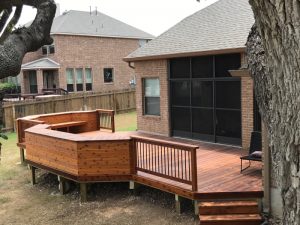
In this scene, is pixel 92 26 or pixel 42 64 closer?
pixel 42 64

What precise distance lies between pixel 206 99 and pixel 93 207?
533 cm

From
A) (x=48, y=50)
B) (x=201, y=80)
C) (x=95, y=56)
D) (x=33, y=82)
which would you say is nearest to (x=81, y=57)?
(x=95, y=56)

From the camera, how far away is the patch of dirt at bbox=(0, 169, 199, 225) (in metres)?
8.27

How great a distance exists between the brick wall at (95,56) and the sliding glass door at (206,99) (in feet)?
65.1

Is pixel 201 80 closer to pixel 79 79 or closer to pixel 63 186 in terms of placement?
pixel 63 186

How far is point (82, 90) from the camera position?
108ft

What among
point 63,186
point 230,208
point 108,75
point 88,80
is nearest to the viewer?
point 230,208

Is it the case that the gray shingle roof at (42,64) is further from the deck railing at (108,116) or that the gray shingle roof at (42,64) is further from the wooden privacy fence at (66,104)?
the deck railing at (108,116)

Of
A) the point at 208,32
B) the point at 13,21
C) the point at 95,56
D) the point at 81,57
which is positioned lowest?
the point at 13,21

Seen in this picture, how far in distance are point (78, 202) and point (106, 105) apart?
1652 centimetres

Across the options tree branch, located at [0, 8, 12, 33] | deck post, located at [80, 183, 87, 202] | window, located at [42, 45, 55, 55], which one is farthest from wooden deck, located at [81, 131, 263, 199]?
window, located at [42, 45, 55, 55]

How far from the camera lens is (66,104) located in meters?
23.3

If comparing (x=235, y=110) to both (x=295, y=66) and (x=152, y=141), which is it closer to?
(x=152, y=141)

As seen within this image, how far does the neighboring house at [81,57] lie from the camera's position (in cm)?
3172
